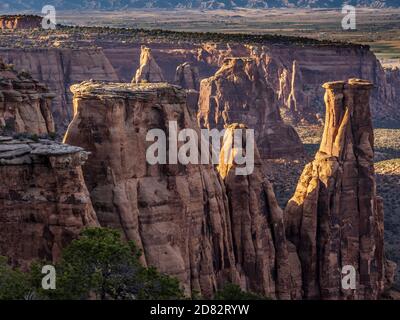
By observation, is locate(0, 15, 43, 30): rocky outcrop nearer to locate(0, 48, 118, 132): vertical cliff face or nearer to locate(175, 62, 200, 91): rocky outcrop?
locate(0, 48, 118, 132): vertical cliff face

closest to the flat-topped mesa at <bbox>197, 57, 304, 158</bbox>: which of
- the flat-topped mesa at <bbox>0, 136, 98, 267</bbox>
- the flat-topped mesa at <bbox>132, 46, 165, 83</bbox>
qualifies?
the flat-topped mesa at <bbox>132, 46, 165, 83</bbox>

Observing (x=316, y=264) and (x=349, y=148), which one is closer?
(x=316, y=264)

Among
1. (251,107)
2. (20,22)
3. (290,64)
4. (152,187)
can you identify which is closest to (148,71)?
(251,107)

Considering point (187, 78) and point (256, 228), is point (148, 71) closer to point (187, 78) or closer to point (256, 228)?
point (187, 78)
